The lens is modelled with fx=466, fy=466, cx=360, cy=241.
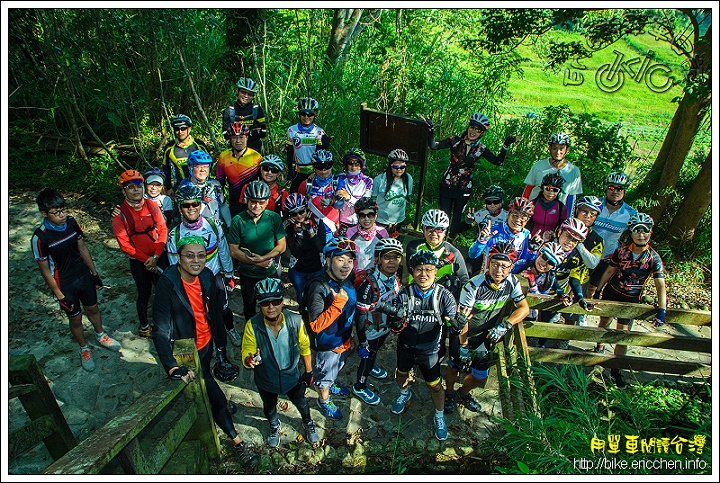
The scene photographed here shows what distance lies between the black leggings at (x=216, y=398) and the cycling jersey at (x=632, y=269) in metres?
5.09

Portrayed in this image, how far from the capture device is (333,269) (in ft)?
16.3

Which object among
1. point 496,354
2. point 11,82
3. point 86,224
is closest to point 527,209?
point 496,354

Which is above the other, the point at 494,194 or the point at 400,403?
the point at 494,194

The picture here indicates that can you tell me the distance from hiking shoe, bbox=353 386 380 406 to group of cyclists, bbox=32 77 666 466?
0.02 meters

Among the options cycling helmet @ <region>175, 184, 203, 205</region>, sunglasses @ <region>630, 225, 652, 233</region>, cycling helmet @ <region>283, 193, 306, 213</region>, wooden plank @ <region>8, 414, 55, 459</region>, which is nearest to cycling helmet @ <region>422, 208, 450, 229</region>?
cycling helmet @ <region>283, 193, 306, 213</region>

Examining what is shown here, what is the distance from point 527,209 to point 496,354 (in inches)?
76.7

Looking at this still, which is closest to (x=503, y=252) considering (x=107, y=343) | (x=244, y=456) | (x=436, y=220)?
(x=436, y=220)

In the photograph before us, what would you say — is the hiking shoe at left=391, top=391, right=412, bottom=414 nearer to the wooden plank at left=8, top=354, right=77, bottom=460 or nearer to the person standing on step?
the wooden plank at left=8, top=354, right=77, bottom=460

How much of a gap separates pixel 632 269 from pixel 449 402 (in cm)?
289

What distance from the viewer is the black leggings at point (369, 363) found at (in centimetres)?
549

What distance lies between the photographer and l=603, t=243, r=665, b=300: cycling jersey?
19.3ft

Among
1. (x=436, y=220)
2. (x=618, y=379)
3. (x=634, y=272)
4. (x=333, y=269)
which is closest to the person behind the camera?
(x=333, y=269)

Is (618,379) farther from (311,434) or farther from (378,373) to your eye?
(311,434)

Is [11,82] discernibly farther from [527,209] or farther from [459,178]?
[527,209]
